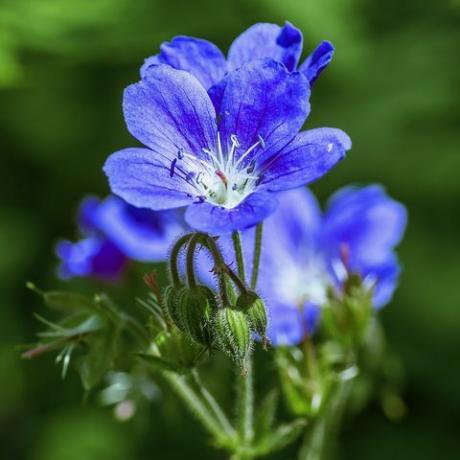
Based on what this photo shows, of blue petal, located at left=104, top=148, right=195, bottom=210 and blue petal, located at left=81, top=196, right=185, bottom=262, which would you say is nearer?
blue petal, located at left=104, top=148, right=195, bottom=210

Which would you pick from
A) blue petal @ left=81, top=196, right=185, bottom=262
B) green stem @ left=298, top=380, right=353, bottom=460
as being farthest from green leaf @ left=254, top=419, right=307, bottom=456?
blue petal @ left=81, top=196, right=185, bottom=262

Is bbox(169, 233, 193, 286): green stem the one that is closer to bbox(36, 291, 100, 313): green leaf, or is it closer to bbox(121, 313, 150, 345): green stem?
bbox(121, 313, 150, 345): green stem

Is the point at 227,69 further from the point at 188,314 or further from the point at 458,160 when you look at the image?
the point at 458,160

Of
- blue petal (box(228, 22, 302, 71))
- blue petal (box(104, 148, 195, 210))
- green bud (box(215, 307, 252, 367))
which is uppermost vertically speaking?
blue petal (box(228, 22, 302, 71))

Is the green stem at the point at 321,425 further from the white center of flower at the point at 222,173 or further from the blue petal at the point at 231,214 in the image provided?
the blue petal at the point at 231,214

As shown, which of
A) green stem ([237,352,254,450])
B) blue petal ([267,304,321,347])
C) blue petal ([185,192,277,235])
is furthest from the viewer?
blue petal ([267,304,321,347])

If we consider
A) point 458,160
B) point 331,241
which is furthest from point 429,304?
point 331,241

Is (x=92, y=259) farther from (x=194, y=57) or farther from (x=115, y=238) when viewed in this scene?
(x=194, y=57)

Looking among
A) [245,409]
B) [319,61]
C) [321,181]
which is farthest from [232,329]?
[321,181]
